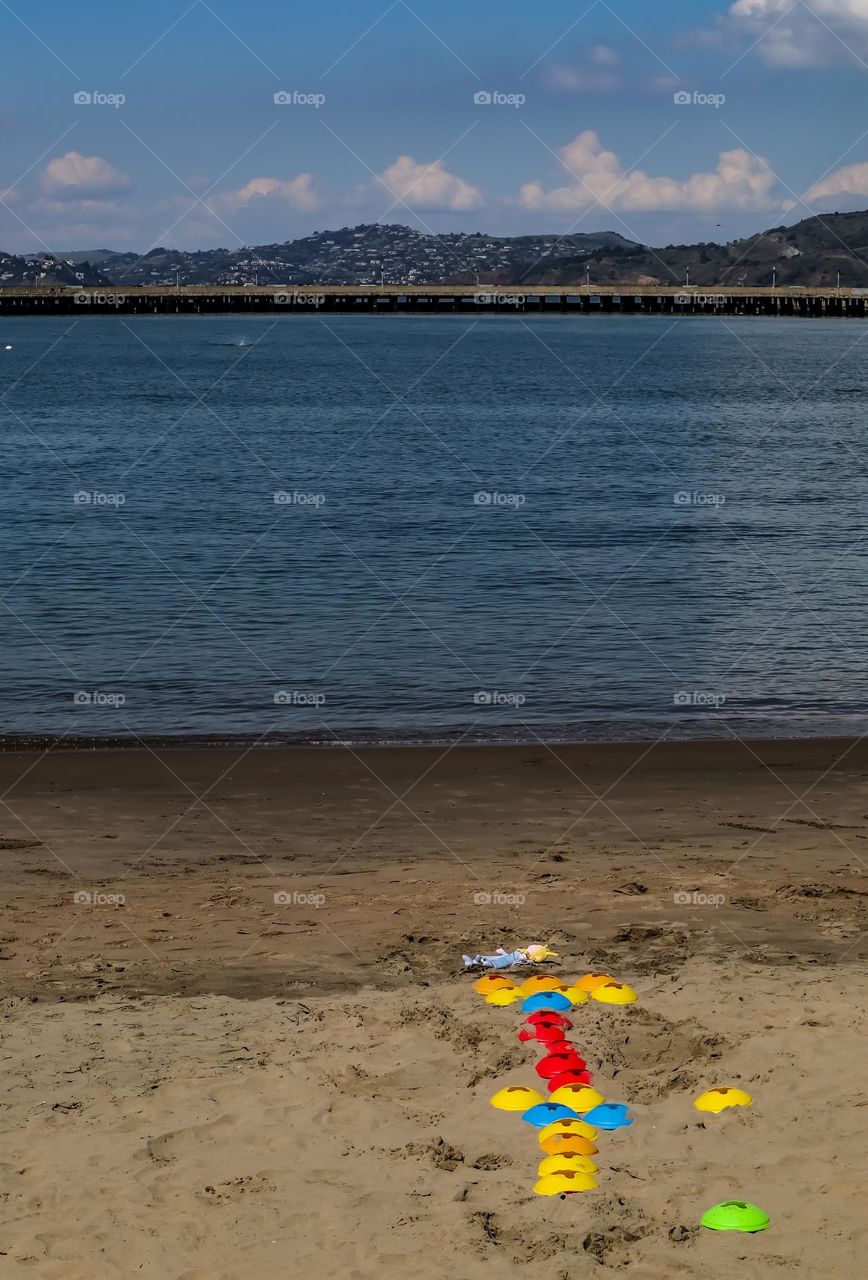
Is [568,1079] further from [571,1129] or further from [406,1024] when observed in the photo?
[406,1024]

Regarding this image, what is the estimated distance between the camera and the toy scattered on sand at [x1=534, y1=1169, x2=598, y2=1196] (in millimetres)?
7414

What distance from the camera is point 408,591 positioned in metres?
29.3

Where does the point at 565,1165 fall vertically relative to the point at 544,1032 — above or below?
below

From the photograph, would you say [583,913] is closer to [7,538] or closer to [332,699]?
[332,699]

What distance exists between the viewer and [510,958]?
10391 millimetres
